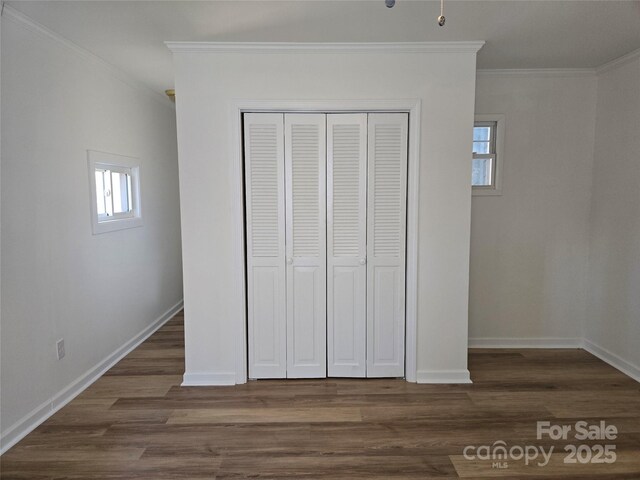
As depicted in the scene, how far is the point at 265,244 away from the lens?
3.08m

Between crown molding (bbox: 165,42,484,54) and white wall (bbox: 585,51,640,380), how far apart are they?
55.2 inches

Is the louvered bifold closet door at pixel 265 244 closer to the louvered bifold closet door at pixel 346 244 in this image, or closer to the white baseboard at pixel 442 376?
the louvered bifold closet door at pixel 346 244

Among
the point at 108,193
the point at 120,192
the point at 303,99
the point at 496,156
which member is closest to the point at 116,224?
the point at 108,193

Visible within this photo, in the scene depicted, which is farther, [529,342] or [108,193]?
[529,342]

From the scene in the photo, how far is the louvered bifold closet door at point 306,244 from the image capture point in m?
3.00

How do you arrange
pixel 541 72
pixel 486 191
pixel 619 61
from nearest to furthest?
pixel 619 61 → pixel 541 72 → pixel 486 191

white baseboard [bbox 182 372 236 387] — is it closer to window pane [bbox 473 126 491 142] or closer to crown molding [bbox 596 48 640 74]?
window pane [bbox 473 126 491 142]

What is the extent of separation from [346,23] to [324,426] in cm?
250

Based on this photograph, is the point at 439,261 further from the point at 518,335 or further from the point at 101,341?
the point at 101,341

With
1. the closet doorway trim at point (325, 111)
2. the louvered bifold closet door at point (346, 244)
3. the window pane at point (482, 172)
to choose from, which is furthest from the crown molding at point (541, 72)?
the louvered bifold closet door at point (346, 244)

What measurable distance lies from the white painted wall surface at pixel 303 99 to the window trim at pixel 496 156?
2.45ft

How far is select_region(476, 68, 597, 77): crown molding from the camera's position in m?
3.52

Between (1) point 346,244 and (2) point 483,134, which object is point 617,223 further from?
(1) point 346,244

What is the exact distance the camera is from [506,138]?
362cm
